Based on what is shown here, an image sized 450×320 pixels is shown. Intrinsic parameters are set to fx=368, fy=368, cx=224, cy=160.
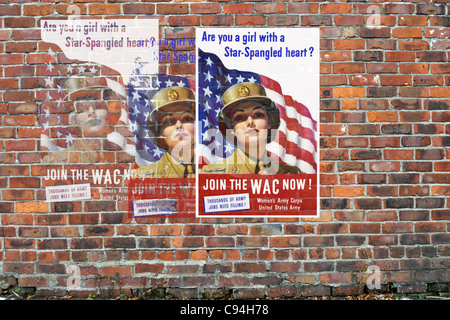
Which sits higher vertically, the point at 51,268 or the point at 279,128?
the point at 279,128

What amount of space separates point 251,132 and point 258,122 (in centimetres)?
11

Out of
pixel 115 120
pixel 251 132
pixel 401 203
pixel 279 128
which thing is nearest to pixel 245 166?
pixel 251 132

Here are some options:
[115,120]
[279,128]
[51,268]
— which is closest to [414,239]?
[279,128]

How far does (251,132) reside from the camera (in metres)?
3.15

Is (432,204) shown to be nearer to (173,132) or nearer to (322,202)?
(322,202)

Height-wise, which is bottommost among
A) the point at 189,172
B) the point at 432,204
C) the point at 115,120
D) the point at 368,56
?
the point at 432,204

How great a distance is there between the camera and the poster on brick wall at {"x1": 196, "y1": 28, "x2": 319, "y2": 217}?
10.3 ft

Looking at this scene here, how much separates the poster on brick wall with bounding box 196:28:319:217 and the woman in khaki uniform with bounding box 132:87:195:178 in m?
0.09

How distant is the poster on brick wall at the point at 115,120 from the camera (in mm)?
3129

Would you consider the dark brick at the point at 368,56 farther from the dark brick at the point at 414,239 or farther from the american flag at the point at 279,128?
the dark brick at the point at 414,239

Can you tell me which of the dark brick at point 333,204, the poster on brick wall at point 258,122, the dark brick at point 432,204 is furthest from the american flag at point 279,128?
the dark brick at point 432,204

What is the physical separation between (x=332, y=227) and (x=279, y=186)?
0.57 m

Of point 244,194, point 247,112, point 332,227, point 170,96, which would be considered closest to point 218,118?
point 247,112

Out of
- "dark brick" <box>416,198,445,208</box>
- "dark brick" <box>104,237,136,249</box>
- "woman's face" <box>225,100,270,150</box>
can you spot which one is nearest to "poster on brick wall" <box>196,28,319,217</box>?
"woman's face" <box>225,100,270,150</box>
